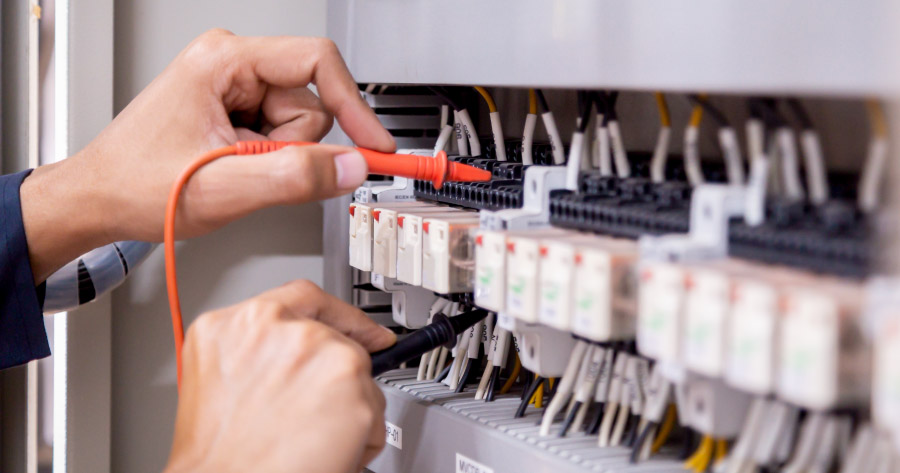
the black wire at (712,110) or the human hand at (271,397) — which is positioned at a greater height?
the black wire at (712,110)

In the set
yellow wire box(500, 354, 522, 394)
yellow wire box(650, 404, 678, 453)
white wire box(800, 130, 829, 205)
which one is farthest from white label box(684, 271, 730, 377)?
yellow wire box(500, 354, 522, 394)

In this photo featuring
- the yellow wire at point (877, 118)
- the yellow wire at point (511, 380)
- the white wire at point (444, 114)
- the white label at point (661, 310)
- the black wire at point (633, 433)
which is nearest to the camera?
the yellow wire at point (877, 118)

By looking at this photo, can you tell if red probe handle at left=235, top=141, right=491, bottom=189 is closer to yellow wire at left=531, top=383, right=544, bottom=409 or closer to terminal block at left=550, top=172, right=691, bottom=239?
terminal block at left=550, top=172, right=691, bottom=239

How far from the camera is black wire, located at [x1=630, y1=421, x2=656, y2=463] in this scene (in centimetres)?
78

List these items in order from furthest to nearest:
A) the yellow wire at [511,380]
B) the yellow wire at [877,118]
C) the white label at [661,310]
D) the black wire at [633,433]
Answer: the yellow wire at [511,380] < the black wire at [633,433] < the white label at [661,310] < the yellow wire at [877,118]

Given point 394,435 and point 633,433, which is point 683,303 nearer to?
point 633,433

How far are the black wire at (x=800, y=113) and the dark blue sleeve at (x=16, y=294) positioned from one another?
853mm

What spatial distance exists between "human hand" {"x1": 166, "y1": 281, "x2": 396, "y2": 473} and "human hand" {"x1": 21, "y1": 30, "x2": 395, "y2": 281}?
151mm

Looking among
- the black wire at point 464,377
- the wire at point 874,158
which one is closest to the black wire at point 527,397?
the black wire at point 464,377

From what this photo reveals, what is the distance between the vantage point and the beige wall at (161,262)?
1.19m

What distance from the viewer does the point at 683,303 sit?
0.62m

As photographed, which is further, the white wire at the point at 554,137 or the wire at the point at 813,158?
the white wire at the point at 554,137

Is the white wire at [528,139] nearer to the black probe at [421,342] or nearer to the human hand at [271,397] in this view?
the black probe at [421,342]

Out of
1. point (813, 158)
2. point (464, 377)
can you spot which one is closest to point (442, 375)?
point (464, 377)
